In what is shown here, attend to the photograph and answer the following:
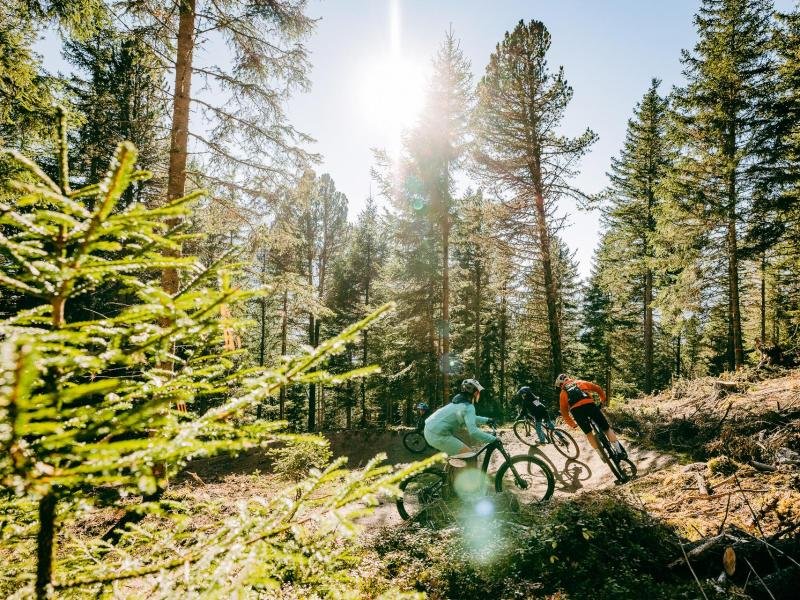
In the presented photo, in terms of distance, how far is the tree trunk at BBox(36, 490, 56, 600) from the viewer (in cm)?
127

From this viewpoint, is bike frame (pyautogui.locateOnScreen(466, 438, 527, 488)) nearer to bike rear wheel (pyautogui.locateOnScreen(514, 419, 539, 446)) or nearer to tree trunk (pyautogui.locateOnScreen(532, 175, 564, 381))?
bike rear wheel (pyautogui.locateOnScreen(514, 419, 539, 446))

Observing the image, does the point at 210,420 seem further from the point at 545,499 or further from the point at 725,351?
the point at 725,351

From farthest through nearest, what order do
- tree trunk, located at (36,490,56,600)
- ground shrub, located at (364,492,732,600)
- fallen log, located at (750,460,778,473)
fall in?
1. fallen log, located at (750,460,778,473)
2. ground shrub, located at (364,492,732,600)
3. tree trunk, located at (36,490,56,600)

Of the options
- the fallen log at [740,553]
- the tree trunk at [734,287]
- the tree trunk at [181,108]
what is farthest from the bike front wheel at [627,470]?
the tree trunk at [734,287]

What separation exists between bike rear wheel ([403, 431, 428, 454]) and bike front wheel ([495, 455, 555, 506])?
6271 millimetres

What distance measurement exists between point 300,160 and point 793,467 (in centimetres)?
1084

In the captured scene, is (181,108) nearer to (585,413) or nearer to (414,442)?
(585,413)

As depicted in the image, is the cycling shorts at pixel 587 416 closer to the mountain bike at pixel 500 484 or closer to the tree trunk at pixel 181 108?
the mountain bike at pixel 500 484

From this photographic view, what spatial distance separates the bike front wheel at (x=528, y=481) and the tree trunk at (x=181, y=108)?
721 cm

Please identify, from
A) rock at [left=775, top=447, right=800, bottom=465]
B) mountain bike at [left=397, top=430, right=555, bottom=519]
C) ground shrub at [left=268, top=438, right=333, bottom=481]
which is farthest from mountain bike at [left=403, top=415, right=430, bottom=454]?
rock at [left=775, top=447, right=800, bottom=465]

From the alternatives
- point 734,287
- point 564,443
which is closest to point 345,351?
point 564,443

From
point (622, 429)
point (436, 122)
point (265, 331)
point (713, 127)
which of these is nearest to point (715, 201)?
point (713, 127)

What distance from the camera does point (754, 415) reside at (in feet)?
25.4

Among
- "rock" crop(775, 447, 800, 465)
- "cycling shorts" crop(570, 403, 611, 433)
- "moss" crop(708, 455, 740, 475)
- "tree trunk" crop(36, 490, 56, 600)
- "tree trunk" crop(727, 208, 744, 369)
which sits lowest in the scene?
"moss" crop(708, 455, 740, 475)
